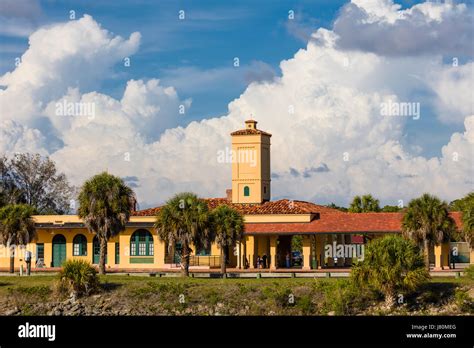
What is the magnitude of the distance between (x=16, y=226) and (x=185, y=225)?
43.0ft

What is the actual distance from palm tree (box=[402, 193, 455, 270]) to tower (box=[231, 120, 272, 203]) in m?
17.8

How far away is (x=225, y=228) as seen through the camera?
58.0 metres

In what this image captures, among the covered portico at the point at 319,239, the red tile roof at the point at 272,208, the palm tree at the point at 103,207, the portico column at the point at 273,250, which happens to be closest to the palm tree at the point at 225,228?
the covered portico at the point at 319,239

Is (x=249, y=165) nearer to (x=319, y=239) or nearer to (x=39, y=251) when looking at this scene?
(x=319, y=239)

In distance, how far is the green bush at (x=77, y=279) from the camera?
164ft

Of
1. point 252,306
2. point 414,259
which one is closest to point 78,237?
point 252,306

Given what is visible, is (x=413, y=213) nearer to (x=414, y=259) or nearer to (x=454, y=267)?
(x=454, y=267)

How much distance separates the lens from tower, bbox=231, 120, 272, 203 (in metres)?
74.2

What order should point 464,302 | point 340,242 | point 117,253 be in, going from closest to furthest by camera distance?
point 464,302 → point 117,253 → point 340,242

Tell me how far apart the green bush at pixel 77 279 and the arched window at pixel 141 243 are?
18736 mm

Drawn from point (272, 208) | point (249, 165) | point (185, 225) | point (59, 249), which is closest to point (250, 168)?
point (249, 165)
